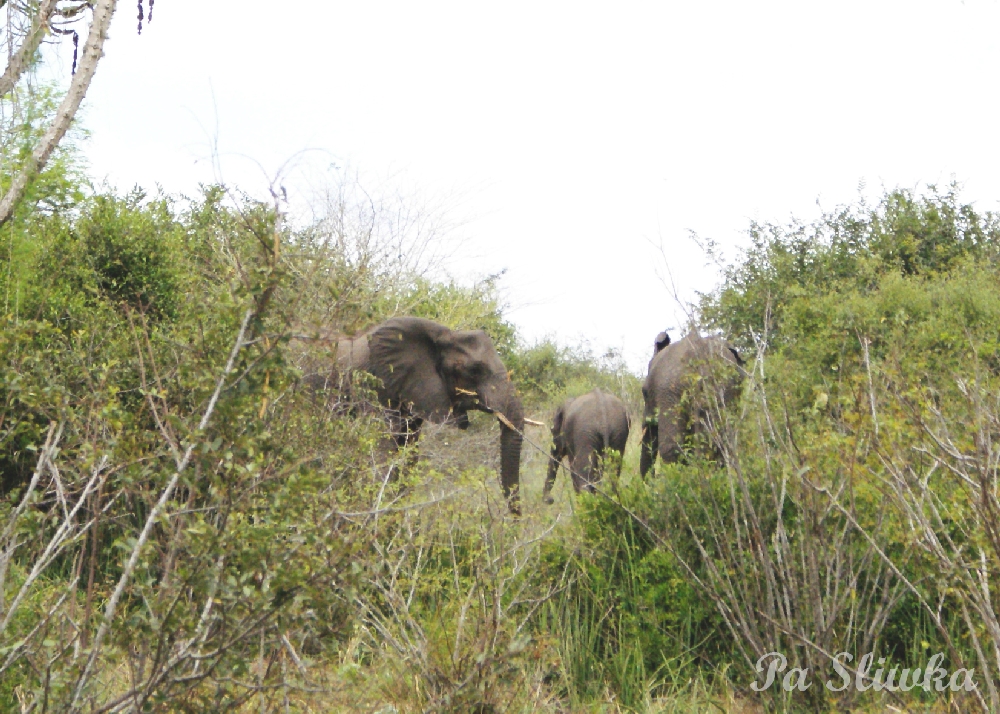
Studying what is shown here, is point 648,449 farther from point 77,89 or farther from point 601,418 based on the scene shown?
point 77,89

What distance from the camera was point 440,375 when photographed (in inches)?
454

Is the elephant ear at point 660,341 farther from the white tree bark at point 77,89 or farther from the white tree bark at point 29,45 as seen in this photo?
the white tree bark at point 77,89

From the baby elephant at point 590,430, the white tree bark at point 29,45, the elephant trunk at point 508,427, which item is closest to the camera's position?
the white tree bark at point 29,45

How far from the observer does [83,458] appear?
350cm

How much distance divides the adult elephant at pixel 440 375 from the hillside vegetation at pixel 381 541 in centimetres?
136

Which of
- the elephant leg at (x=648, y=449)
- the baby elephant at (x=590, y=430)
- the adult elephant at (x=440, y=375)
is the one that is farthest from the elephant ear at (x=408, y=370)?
the elephant leg at (x=648, y=449)

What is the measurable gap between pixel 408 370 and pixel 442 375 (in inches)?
13.2

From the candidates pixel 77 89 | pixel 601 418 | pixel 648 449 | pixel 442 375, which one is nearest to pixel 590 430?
pixel 601 418

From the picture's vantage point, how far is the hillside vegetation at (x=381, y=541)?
3346mm

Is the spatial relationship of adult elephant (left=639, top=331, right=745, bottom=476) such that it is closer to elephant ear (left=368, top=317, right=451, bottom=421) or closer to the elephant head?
the elephant head

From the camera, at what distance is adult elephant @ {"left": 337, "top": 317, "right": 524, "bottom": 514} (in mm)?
11359

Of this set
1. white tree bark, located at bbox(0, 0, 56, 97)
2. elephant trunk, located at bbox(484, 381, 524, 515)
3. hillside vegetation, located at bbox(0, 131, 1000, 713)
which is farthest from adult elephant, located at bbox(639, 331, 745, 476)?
white tree bark, located at bbox(0, 0, 56, 97)

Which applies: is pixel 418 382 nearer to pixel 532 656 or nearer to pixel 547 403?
pixel 532 656

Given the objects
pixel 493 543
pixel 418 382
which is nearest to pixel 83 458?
pixel 493 543
